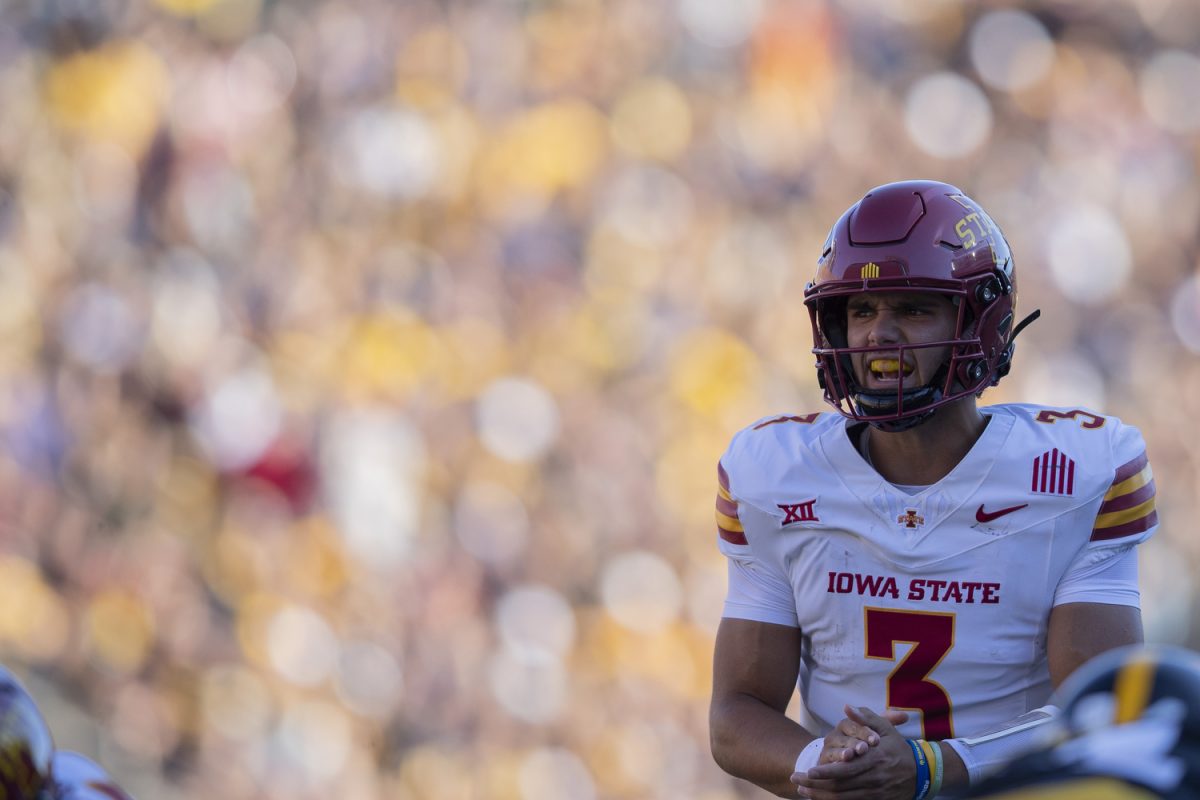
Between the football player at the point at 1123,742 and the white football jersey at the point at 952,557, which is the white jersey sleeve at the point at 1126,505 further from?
the football player at the point at 1123,742

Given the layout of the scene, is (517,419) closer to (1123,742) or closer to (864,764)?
(864,764)

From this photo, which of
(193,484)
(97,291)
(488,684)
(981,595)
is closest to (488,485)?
(488,684)

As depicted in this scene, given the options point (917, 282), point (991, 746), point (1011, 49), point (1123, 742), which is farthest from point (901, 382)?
point (1011, 49)

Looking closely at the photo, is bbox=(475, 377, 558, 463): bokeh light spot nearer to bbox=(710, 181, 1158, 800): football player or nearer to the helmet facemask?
bbox=(710, 181, 1158, 800): football player

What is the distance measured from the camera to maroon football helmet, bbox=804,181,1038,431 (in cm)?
220

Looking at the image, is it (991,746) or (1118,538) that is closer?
(991,746)

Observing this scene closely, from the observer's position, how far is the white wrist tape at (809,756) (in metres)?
2.06

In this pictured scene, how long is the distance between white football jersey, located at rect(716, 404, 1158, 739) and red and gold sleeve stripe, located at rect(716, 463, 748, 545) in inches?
1.8

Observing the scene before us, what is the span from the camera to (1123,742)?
3.59ft

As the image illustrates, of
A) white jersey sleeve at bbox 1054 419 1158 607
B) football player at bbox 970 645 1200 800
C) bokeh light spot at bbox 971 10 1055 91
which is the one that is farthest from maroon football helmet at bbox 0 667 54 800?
bokeh light spot at bbox 971 10 1055 91

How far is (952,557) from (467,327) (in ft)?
12.7

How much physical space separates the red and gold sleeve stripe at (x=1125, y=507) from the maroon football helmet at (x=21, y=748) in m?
1.47

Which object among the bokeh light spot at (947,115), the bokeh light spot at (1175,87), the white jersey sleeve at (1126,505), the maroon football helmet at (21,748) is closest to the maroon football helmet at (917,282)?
the white jersey sleeve at (1126,505)

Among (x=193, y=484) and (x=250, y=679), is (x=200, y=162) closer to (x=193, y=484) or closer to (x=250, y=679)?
(x=193, y=484)
